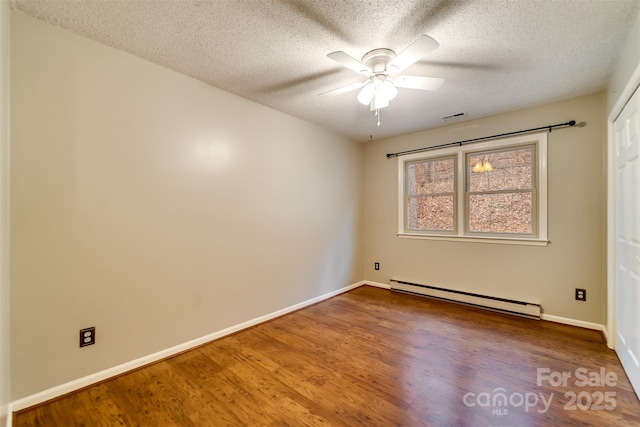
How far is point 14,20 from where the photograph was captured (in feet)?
5.34

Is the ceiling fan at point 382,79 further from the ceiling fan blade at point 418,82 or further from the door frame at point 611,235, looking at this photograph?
the door frame at point 611,235

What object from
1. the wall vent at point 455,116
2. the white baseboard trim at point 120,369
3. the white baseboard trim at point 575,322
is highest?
the wall vent at point 455,116

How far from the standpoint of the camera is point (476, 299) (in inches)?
135

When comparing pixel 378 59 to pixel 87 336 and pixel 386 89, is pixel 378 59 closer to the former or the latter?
pixel 386 89

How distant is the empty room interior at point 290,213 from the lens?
5.41 feet

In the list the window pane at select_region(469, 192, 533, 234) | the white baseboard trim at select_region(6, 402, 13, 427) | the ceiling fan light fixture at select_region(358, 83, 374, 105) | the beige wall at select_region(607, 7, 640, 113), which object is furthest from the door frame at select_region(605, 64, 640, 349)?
the white baseboard trim at select_region(6, 402, 13, 427)

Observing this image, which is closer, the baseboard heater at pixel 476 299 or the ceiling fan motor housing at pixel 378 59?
the ceiling fan motor housing at pixel 378 59

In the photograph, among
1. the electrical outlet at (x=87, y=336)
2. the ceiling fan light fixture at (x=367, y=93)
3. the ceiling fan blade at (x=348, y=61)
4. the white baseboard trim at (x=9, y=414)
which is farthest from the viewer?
the ceiling fan light fixture at (x=367, y=93)

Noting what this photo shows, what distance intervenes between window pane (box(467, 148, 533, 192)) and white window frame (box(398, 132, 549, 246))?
0.08 metres

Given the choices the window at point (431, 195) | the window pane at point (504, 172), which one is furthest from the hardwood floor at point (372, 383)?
the window pane at point (504, 172)

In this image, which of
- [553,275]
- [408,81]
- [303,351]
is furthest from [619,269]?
[303,351]

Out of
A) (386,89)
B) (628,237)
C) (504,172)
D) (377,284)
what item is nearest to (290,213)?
(386,89)

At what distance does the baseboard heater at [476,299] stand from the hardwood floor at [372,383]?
279 mm

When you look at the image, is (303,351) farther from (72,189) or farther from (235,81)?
(235,81)
